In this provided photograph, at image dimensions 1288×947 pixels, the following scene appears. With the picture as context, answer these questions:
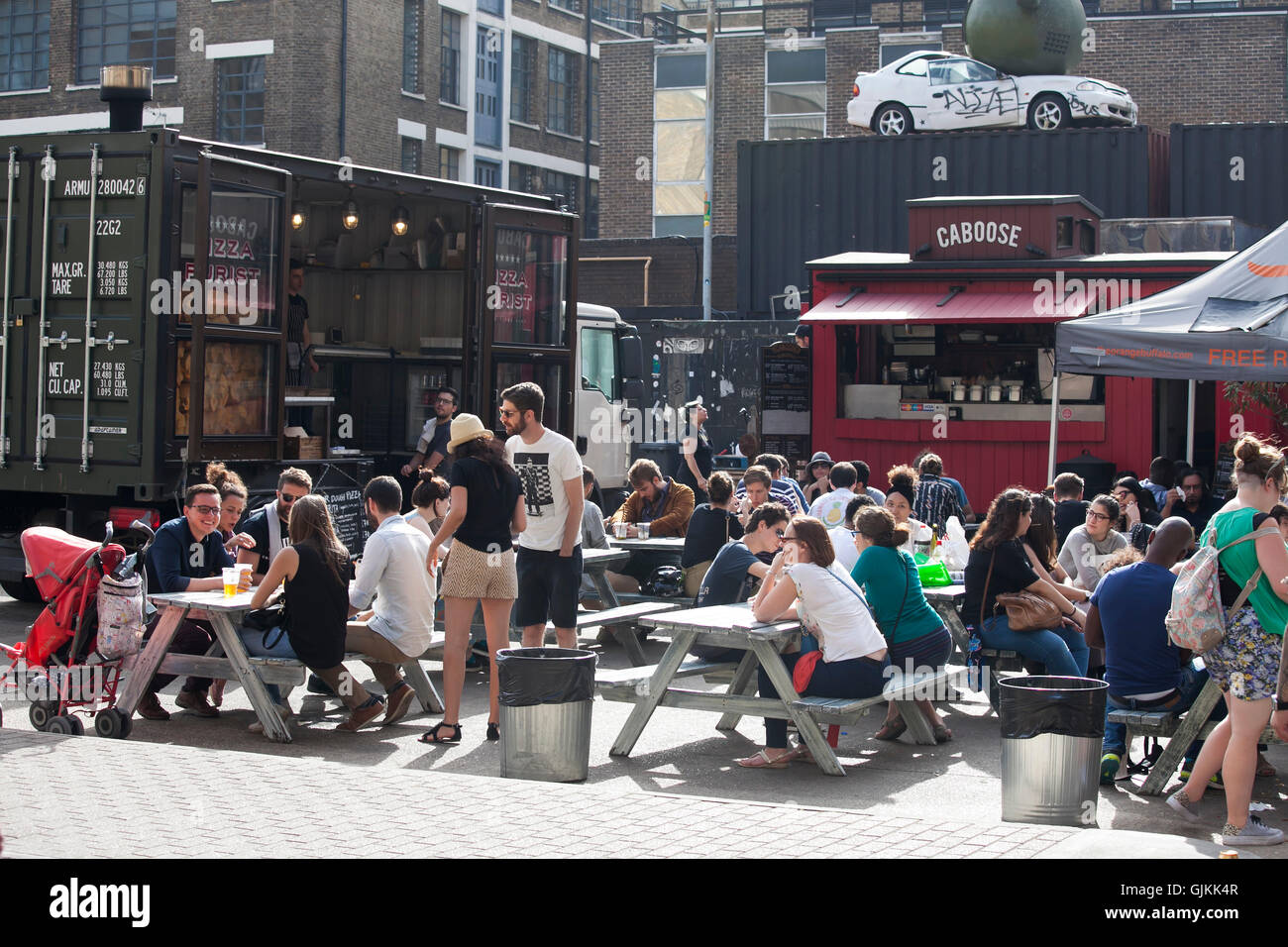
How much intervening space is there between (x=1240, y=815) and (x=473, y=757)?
3702mm

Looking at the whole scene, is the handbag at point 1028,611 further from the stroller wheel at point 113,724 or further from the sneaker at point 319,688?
the stroller wheel at point 113,724

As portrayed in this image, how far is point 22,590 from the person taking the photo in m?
12.6

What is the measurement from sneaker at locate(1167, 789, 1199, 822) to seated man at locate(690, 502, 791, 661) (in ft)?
8.60

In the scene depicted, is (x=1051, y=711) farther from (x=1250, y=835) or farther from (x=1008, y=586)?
(x=1008, y=586)

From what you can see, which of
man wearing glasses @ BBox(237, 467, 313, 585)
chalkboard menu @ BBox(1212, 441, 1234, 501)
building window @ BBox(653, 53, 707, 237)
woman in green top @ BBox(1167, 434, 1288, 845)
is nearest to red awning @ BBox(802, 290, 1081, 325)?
chalkboard menu @ BBox(1212, 441, 1234, 501)

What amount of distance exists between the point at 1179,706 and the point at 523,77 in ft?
126

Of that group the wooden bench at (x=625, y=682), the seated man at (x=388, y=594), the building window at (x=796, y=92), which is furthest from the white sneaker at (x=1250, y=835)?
the building window at (x=796, y=92)

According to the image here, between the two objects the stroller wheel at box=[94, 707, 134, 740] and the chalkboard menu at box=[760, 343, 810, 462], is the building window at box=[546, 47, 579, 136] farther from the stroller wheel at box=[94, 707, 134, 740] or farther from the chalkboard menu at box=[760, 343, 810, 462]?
the stroller wheel at box=[94, 707, 134, 740]

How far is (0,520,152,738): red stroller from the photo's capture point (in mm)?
7852

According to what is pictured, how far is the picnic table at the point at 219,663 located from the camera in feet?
26.1

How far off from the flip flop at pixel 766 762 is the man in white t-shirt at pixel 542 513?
1.40m

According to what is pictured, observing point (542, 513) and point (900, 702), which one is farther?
point (542, 513)

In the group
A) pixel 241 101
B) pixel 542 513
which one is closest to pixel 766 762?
pixel 542 513

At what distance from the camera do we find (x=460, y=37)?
39.7m
